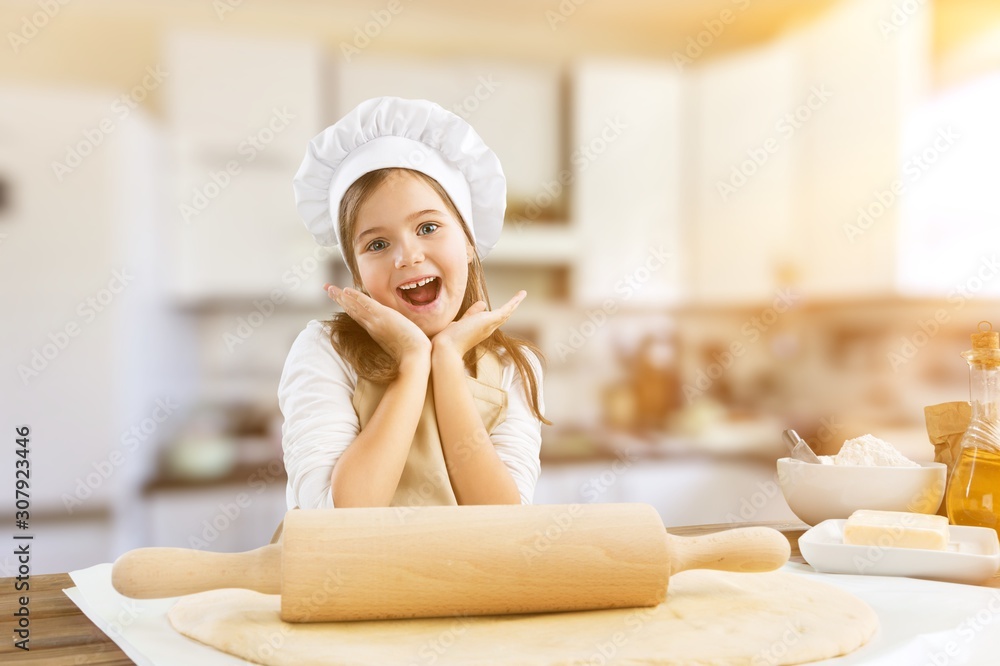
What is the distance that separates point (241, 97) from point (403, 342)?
5.82 feet

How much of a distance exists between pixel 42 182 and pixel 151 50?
2.43 ft

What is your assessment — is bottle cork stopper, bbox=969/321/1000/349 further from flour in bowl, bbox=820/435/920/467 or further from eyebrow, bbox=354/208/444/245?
eyebrow, bbox=354/208/444/245

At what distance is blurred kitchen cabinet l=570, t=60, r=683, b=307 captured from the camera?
9.21 feet

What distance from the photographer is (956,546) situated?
74cm

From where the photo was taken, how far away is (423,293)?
985 mm

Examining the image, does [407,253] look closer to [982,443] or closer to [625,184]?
[982,443]

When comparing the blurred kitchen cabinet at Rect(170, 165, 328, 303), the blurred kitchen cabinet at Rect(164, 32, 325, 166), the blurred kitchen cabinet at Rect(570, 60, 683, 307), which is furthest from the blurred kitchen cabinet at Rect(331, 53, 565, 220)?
the blurred kitchen cabinet at Rect(170, 165, 328, 303)

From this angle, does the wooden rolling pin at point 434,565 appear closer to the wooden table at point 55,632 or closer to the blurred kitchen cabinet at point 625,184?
the wooden table at point 55,632

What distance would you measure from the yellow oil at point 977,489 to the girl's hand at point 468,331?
472mm

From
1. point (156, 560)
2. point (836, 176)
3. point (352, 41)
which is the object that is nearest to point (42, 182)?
point (352, 41)

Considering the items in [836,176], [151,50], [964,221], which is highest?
[151,50]

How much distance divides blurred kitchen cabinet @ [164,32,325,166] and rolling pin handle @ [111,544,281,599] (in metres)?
2.03

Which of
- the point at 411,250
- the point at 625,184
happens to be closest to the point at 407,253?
the point at 411,250

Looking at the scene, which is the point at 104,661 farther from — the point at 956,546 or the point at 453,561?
the point at 956,546
